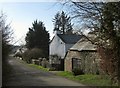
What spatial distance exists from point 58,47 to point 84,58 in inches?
1122

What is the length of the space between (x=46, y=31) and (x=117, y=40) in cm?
6249

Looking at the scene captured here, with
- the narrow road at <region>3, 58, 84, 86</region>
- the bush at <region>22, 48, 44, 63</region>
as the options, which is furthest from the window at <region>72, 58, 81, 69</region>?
the bush at <region>22, 48, 44, 63</region>

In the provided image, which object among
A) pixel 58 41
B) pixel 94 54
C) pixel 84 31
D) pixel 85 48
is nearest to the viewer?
pixel 84 31

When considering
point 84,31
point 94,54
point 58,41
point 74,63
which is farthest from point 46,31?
point 84,31

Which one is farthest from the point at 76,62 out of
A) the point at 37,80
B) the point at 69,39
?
the point at 69,39

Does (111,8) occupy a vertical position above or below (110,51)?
above

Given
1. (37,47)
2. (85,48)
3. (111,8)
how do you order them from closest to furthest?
(111,8) < (85,48) < (37,47)

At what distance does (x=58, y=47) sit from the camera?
62250 mm

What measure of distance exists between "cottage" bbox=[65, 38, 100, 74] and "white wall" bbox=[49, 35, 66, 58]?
61.6 feet

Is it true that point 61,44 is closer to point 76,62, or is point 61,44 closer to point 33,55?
point 33,55

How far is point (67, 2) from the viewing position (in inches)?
845

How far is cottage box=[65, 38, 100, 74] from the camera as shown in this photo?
31.3 m

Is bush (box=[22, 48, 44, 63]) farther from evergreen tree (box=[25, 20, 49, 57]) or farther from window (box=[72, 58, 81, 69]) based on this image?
window (box=[72, 58, 81, 69])

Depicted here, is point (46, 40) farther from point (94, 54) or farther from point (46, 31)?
point (94, 54)
